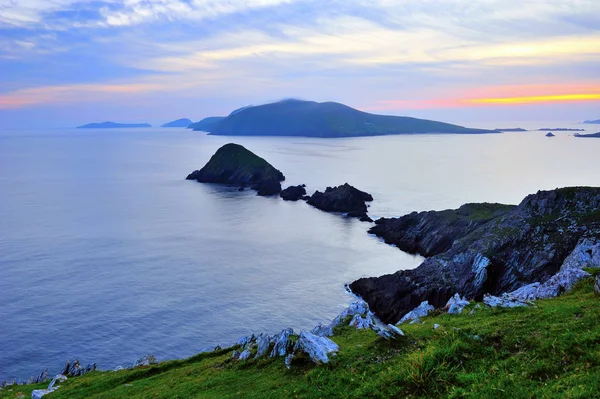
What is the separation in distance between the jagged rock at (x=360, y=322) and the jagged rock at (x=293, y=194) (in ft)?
348

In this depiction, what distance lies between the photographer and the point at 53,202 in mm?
120875

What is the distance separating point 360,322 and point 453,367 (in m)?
11.9

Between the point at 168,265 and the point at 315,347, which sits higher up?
the point at 315,347

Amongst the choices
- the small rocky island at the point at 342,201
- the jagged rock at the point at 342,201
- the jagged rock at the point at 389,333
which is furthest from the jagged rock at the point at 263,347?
the jagged rock at the point at 342,201

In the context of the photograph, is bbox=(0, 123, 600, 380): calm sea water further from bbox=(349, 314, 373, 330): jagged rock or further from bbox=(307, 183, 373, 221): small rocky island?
bbox=(349, 314, 373, 330): jagged rock

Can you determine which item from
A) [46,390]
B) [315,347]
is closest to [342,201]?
[46,390]

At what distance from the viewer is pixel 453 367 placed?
15.7m

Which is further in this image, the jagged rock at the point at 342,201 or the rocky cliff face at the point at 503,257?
the jagged rock at the point at 342,201

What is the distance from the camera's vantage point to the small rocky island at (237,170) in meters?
166

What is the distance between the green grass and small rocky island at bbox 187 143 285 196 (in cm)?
13771

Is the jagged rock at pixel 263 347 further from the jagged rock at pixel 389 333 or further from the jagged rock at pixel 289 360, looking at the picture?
the jagged rock at pixel 389 333

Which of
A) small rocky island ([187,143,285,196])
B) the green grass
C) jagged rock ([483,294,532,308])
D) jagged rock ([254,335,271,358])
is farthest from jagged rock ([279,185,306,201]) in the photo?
the green grass

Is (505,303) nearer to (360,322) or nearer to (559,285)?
(360,322)

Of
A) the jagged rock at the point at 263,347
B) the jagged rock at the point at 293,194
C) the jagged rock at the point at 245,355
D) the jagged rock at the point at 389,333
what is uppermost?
the jagged rock at the point at 389,333
